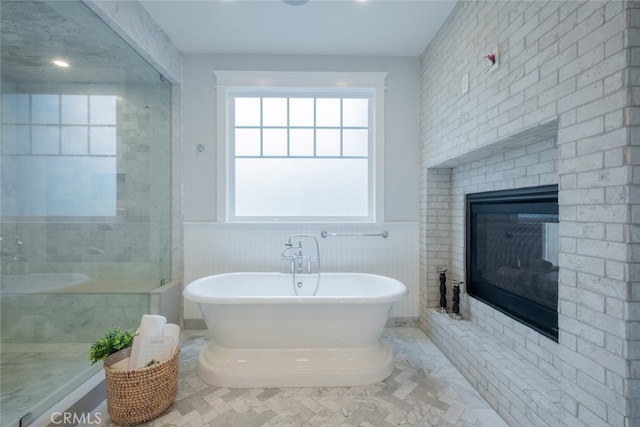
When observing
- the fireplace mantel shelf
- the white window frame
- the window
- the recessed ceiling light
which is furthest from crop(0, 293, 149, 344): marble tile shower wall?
the fireplace mantel shelf

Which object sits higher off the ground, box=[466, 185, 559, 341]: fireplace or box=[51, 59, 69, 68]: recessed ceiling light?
box=[51, 59, 69, 68]: recessed ceiling light

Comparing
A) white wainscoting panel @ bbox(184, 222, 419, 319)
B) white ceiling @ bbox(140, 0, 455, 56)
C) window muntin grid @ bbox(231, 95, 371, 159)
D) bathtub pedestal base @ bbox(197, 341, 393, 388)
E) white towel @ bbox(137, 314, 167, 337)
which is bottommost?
bathtub pedestal base @ bbox(197, 341, 393, 388)

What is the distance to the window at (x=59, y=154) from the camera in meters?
1.71

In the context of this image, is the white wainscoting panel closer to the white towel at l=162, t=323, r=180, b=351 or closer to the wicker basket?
the white towel at l=162, t=323, r=180, b=351

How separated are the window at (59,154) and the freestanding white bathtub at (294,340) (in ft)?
3.29

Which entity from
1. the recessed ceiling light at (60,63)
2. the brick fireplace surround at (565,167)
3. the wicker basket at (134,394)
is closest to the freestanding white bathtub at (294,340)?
the wicker basket at (134,394)

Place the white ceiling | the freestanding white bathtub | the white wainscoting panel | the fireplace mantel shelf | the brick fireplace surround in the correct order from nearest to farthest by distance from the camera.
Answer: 1. the brick fireplace surround
2. the fireplace mantel shelf
3. the freestanding white bathtub
4. the white ceiling
5. the white wainscoting panel

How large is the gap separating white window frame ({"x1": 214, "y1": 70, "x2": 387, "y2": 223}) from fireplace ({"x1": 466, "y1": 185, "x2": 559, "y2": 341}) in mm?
840

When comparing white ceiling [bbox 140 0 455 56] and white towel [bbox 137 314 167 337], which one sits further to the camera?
white ceiling [bbox 140 0 455 56]

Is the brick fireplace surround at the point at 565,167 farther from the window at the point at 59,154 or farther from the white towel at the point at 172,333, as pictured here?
the window at the point at 59,154

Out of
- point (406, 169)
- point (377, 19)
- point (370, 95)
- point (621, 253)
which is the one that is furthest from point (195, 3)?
point (621, 253)

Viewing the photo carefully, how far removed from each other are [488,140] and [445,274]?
1.28m

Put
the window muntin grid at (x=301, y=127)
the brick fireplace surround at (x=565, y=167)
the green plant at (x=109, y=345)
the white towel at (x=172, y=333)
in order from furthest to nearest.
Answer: the window muntin grid at (x=301, y=127) < the white towel at (x=172, y=333) < the green plant at (x=109, y=345) < the brick fireplace surround at (x=565, y=167)

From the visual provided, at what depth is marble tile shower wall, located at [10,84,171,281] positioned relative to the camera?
184 centimetres
